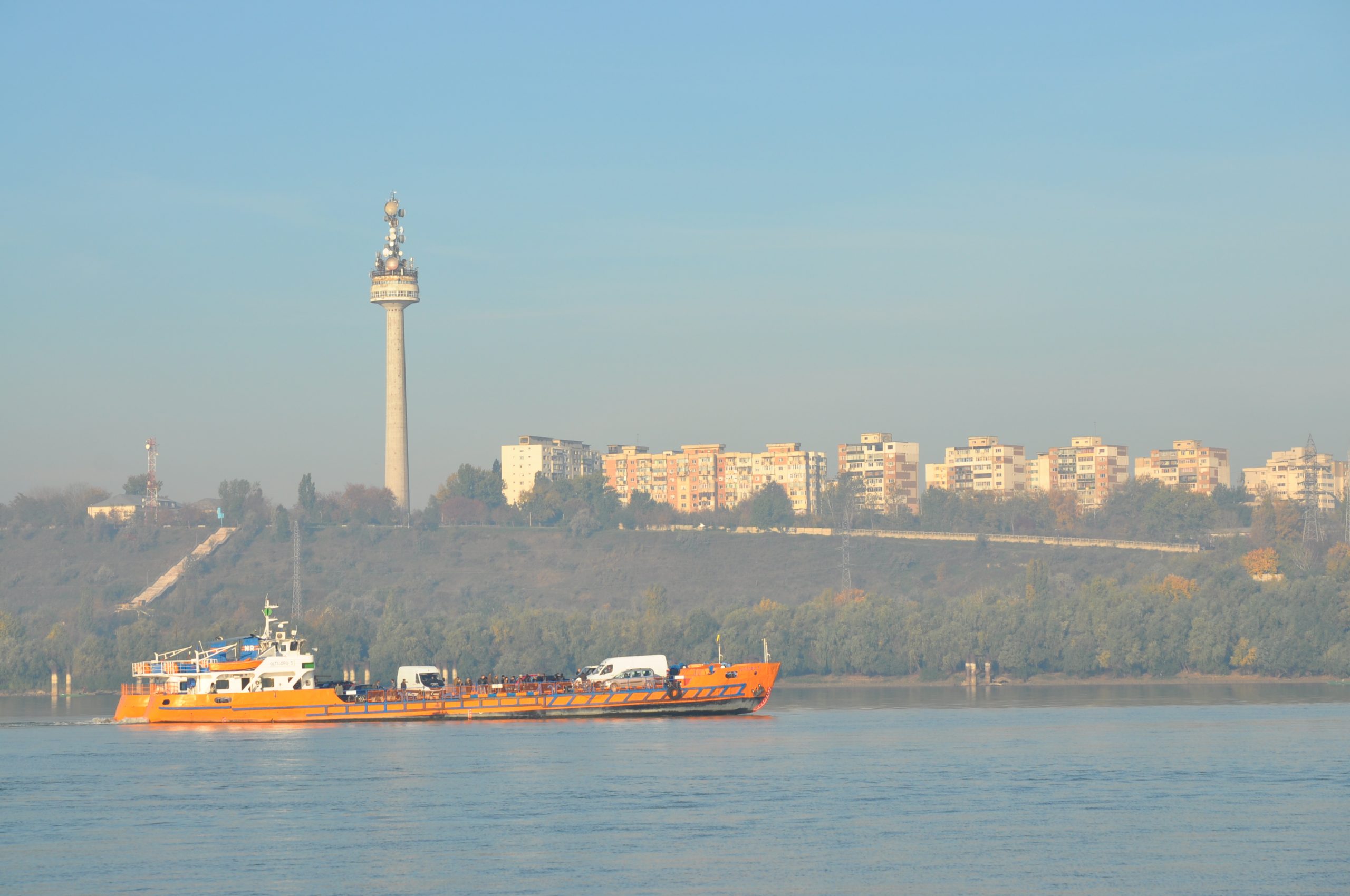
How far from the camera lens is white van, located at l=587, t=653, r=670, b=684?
107 m

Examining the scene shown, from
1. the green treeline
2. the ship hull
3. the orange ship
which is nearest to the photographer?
the ship hull

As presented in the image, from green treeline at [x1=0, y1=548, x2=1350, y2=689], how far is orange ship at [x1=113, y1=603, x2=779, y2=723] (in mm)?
67938

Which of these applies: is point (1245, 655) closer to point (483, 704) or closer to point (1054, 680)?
point (1054, 680)

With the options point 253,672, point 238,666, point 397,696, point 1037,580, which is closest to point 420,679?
→ point 397,696

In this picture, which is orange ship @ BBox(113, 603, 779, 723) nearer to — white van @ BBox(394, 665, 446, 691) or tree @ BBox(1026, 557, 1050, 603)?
white van @ BBox(394, 665, 446, 691)

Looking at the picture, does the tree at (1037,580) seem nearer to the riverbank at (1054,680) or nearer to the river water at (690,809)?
the riverbank at (1054,680)

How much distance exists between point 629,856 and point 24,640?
494 ft

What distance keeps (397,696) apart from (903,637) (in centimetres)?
8095

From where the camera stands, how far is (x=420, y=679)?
373 ft

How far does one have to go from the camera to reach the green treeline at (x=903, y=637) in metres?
168

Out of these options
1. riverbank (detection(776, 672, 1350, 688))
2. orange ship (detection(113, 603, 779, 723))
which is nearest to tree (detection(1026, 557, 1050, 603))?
riverbank (detection(776, 672, 1350, 688))

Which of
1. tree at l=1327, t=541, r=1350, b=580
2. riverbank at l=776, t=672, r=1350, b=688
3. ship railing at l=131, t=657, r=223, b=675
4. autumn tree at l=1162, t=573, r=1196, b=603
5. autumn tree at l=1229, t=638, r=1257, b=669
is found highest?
tree at l=1327, t=541, r=1350, b=580

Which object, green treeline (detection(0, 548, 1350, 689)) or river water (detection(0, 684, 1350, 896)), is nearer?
river water (detection(0, 684, 1350, 896))

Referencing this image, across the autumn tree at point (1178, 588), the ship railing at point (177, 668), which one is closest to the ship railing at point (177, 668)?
the ship railing at point (177, 668)
